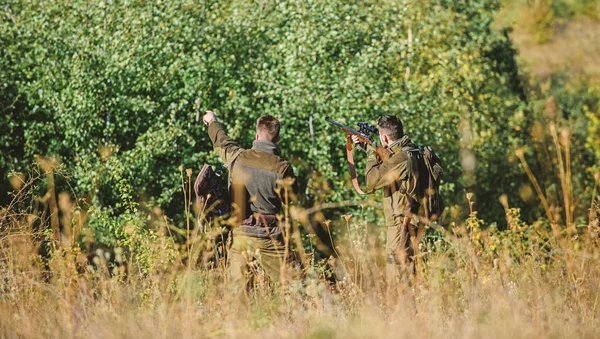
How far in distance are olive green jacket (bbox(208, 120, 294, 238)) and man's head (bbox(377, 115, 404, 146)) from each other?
40.2 inches

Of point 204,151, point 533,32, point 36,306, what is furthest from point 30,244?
point 533,32

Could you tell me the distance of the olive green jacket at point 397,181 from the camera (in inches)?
248

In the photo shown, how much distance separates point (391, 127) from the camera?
6.57 meters

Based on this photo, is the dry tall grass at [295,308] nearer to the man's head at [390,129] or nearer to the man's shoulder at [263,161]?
the man's shoulder at [263,161]

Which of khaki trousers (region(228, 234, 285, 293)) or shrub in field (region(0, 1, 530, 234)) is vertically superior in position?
shrub in field (region(0, 1, 530, 234))

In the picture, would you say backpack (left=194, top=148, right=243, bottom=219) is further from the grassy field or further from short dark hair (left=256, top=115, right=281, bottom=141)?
the grassy field

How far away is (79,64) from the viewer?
10664 millimetres

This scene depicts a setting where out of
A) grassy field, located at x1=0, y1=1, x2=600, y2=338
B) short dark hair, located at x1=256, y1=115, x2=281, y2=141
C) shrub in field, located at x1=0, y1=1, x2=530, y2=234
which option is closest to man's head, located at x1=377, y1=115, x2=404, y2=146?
short dark hair, located at x1=256, y1=115, x2=281, y2=141

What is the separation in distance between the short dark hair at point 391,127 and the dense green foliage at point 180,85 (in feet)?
15.5

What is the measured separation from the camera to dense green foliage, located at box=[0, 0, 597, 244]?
10891 mm

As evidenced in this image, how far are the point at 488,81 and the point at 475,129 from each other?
2391 mm

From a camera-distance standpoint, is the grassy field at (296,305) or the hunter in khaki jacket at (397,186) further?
the hunter in khaki jacket at (397,186)

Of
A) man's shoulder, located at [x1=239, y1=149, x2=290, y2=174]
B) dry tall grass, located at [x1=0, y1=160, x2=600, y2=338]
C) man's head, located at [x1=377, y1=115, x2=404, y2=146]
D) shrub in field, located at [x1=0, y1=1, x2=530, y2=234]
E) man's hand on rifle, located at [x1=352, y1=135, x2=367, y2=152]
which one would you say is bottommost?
dry tall grass, located at [x1=0, y1=160, x2=600, y2=338]

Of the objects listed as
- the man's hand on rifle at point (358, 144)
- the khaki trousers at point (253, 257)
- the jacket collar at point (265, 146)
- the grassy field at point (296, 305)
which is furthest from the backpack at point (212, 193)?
the man's hand on rifle at point (358, 144)
